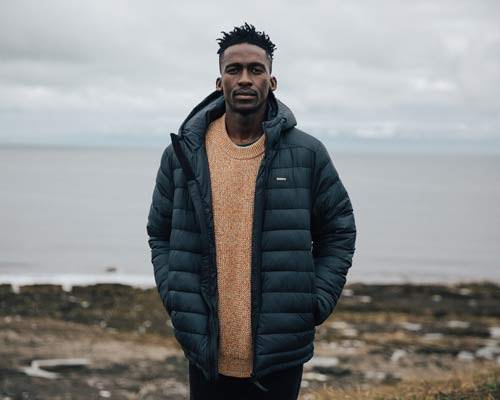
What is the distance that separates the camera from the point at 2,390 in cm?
991

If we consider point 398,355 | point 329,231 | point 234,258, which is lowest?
point 398,355

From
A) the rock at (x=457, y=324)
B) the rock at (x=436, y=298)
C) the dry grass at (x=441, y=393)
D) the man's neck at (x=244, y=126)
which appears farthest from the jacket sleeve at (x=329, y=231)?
the rock at (x=436, y=298)

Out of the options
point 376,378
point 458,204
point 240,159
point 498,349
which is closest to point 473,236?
point 458,204

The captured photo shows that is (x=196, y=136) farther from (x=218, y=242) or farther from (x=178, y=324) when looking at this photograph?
(x=178, y=324)

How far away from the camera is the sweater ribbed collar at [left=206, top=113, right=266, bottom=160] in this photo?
3408 millimetres

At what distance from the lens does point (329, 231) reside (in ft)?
11.5

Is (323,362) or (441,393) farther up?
(441,393)

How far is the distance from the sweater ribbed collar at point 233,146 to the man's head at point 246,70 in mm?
174

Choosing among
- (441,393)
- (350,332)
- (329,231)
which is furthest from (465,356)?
(329,231)

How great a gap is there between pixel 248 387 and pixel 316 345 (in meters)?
11.3

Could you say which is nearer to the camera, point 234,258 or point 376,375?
point 234,258

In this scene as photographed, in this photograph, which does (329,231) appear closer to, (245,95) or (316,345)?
(245,95)

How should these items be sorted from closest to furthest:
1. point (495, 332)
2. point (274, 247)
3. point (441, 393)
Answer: point (274, 247) → point (441, 393) → point (495, 332)

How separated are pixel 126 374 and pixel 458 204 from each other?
70414 millimetres
